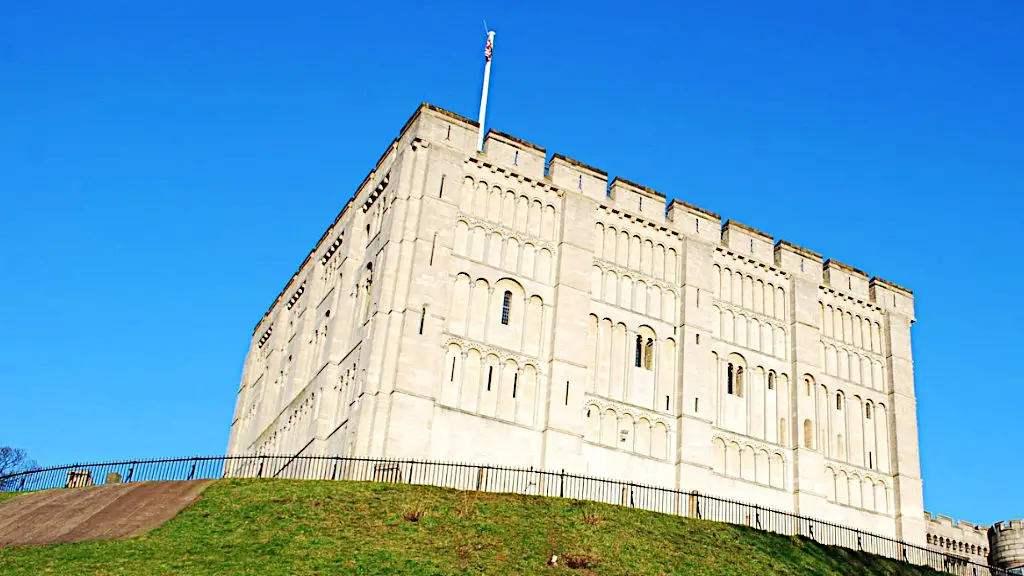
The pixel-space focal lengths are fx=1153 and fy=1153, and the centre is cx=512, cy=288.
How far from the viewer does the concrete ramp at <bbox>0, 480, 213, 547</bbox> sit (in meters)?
30.8

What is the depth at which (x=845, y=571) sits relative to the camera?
119ft

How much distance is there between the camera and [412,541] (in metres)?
29.9

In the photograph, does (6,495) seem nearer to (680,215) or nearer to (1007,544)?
(680,215)

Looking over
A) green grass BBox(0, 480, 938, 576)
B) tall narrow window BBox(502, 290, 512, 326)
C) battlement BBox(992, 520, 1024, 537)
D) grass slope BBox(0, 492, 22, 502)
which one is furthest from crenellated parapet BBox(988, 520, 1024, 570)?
grass slope BBox(0, 492, 22, 502)

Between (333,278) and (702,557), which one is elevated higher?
A: (333,278)

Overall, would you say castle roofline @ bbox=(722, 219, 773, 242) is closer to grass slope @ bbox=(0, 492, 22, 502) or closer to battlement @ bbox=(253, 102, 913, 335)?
battlement @ bbox=(253, 102, 913, 335)

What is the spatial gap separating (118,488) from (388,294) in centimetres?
1248

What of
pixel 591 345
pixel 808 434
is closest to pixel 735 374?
pixel 808 434

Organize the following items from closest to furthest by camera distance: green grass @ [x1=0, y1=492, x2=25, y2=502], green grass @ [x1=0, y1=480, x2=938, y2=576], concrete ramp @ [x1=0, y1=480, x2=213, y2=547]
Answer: green grass @ [x1=0, y1=480, x2=938, y2=576] < concrete ramp @ [x1=0, y1=480, x2=213, y2=547] < green grass @ [x1=0, y1=492, x2=25, y2=502]

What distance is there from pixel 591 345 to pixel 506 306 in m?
3.93

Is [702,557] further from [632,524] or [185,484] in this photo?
[185,484]

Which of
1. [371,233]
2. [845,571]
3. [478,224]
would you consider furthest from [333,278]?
A: [845,571]

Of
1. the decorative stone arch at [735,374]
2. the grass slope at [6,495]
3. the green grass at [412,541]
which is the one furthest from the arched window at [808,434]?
the grass slope at [6,495]

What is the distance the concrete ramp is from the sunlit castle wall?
319 inches
